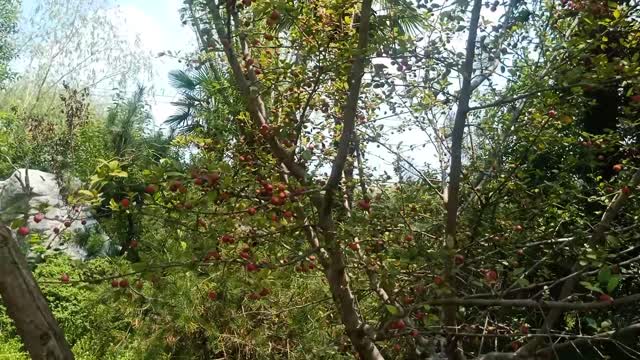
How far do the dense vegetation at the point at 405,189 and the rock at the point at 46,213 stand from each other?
10 cm

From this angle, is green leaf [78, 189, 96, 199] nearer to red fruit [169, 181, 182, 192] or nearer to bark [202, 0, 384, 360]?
red fruit [169, 181, 182, 192]

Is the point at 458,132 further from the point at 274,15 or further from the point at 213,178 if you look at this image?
the point at 213,178

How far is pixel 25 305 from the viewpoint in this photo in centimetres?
169

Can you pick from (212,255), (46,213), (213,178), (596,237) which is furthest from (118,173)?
(596,237)

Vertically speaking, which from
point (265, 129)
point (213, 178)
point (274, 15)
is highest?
point (274, 15)

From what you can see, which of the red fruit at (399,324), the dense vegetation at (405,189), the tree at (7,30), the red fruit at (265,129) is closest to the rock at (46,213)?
the dense vegetation at (405,189)

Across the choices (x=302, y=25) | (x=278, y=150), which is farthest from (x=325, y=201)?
(x=302, y=25)

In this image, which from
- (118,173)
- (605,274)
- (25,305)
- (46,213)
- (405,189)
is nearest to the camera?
(25,305)

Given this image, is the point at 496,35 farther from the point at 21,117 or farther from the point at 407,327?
the point at 21,117

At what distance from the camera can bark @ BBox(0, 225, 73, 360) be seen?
169 cm

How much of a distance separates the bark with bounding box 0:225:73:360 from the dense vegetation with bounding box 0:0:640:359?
0.44 m

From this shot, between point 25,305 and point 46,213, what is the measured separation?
3.19ft

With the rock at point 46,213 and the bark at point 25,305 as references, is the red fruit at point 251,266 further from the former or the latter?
the bark at point 25,305

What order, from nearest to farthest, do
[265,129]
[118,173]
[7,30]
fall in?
[118,173]
[265,129]
[7,30]
